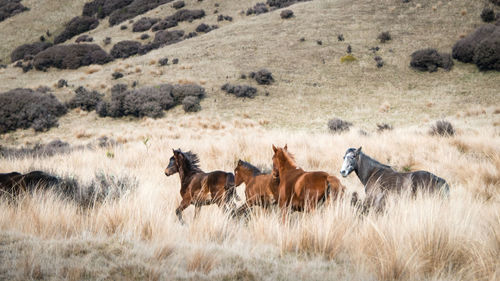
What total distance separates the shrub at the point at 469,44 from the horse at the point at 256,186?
34.6 m

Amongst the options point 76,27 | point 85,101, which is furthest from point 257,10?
point 85,101

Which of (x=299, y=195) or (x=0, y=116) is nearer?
(x=299, y=195)

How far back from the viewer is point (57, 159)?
10.0 meters

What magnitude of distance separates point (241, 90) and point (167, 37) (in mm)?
26775

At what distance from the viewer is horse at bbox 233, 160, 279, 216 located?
394cm

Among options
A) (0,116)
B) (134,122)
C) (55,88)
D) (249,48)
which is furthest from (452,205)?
(249,48)

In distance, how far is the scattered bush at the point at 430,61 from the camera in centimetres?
2975

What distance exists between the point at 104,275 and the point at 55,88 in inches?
1224

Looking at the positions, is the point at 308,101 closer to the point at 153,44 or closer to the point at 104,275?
the point at 104,275

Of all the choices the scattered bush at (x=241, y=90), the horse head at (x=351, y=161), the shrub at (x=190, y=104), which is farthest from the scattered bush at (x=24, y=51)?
the horse head at (x=351, y=161)

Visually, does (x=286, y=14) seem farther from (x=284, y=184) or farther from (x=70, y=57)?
(x=284, y=184)

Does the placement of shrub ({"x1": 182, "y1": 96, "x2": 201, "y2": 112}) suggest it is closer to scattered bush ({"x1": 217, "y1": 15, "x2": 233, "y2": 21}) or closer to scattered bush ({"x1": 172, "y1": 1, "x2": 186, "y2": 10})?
scattered bush ({"x1": 217, "y1": 15, "x2": 233, "y2": 21})

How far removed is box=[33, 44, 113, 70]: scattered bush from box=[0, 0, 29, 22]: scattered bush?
37581mm

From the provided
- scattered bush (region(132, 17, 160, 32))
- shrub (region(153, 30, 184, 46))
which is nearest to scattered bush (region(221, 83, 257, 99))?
shrub (region(153, 30, 184, 46))
